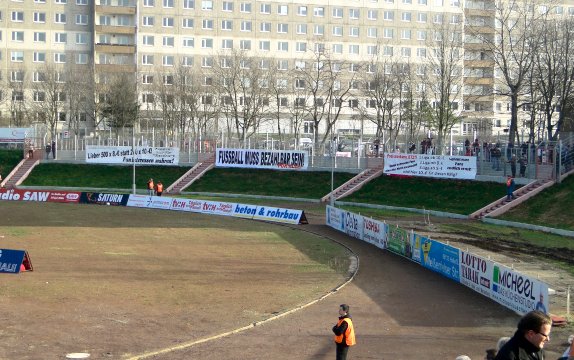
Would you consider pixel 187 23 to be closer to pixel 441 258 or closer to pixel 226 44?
pixel 226 44

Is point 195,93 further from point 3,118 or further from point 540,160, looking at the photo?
point 540,160

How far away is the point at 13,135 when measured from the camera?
82688 mm

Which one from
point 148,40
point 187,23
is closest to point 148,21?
point 148,40

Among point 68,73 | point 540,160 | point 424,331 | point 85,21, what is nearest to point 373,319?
point 424,331

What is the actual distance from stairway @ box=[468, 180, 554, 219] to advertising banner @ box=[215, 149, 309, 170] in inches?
830

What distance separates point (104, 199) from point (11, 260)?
3327cm

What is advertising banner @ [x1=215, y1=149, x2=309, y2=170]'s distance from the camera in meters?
69.6

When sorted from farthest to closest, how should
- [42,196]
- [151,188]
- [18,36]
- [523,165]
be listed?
[18,36] < [151,188] < [42,196] < [523,165]

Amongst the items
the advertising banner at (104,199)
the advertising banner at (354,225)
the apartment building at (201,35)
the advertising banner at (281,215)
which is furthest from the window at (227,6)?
the advertising banner at (354,225)

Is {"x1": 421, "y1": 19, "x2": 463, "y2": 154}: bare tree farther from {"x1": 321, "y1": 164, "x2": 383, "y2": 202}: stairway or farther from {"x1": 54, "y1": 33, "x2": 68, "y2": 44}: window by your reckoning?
{"x1": 54, "y1": 33, "x2": 68, "y2": 44}: window

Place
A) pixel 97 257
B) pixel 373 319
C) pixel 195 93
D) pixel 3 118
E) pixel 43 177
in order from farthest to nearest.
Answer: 1. pixel 3 118
2. pixel 195 93
3. pixel 43 177
4. pixel 97 257
5. pixel 373 319

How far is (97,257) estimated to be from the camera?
34.7 metres

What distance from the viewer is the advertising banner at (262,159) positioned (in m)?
69.6

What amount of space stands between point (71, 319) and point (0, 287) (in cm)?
563
